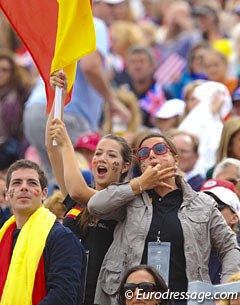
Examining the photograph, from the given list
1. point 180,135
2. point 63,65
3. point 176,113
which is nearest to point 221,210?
point 63,65

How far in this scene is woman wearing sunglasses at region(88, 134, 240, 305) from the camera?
28.9 feet

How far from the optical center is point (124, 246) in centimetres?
895

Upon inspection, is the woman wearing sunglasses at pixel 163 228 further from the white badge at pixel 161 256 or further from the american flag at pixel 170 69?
the american flag at pixel 170 69

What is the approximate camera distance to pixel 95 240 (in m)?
9.29

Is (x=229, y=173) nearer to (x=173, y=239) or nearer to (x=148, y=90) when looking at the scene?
(x=173, y=239)

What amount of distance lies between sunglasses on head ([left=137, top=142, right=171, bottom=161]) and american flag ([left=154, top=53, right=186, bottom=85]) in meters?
7.19

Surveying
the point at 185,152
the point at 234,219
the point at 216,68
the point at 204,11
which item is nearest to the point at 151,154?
the point at 234,219

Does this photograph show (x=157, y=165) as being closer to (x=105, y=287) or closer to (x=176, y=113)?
(x=105, y=287)

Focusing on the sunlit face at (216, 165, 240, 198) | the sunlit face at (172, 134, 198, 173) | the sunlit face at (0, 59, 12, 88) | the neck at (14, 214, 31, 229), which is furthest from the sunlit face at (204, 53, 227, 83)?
the neck at (14, 214, 31, 229)

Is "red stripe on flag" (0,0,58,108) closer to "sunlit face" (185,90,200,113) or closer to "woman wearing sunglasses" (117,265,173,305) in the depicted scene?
"woman wearing sunglasses" (117,265,173,305)

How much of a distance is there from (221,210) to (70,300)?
1.59 meters

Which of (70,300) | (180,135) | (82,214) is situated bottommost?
(70,300)

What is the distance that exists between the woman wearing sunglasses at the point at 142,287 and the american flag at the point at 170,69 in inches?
319

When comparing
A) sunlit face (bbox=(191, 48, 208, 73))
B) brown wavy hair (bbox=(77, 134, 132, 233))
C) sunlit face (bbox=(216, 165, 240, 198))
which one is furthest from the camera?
sunlit face (bbox=(191, 48, 208, 73))
